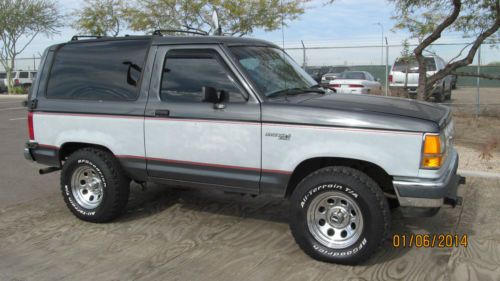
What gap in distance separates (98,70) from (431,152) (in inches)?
134

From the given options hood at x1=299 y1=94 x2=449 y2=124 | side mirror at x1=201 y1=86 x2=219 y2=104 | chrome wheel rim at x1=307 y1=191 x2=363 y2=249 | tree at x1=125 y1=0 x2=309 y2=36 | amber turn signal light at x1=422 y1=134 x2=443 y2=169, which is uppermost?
tree at x1=125 y1=0 x2=309 y2=36

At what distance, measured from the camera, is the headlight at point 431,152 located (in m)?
3.65

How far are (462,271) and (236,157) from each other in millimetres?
2107

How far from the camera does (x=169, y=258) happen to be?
419 cm

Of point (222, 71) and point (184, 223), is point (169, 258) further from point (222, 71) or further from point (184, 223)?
point (222, 71)

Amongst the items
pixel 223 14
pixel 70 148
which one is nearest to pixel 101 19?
pixel 223 14

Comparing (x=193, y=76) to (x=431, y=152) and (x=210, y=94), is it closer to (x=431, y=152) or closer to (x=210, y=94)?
(x=210, y=94)

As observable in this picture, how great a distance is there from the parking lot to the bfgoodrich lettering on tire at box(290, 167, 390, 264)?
0.53 feet

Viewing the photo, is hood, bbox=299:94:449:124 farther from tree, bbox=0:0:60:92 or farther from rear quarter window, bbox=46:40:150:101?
tree, bbox=0:0:60:92

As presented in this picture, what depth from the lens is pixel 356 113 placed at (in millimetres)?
3832

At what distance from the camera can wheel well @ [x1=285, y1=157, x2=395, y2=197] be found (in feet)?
13.5

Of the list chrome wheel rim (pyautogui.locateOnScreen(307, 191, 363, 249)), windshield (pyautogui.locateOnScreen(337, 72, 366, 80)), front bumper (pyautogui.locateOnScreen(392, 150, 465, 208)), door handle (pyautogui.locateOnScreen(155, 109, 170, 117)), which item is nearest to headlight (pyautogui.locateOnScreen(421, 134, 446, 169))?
front bumper (pyautogui.locateOnScreen(392, 150, 465, 208))

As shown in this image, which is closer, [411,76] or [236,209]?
[236,209]

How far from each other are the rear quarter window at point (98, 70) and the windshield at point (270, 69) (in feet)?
3.48
